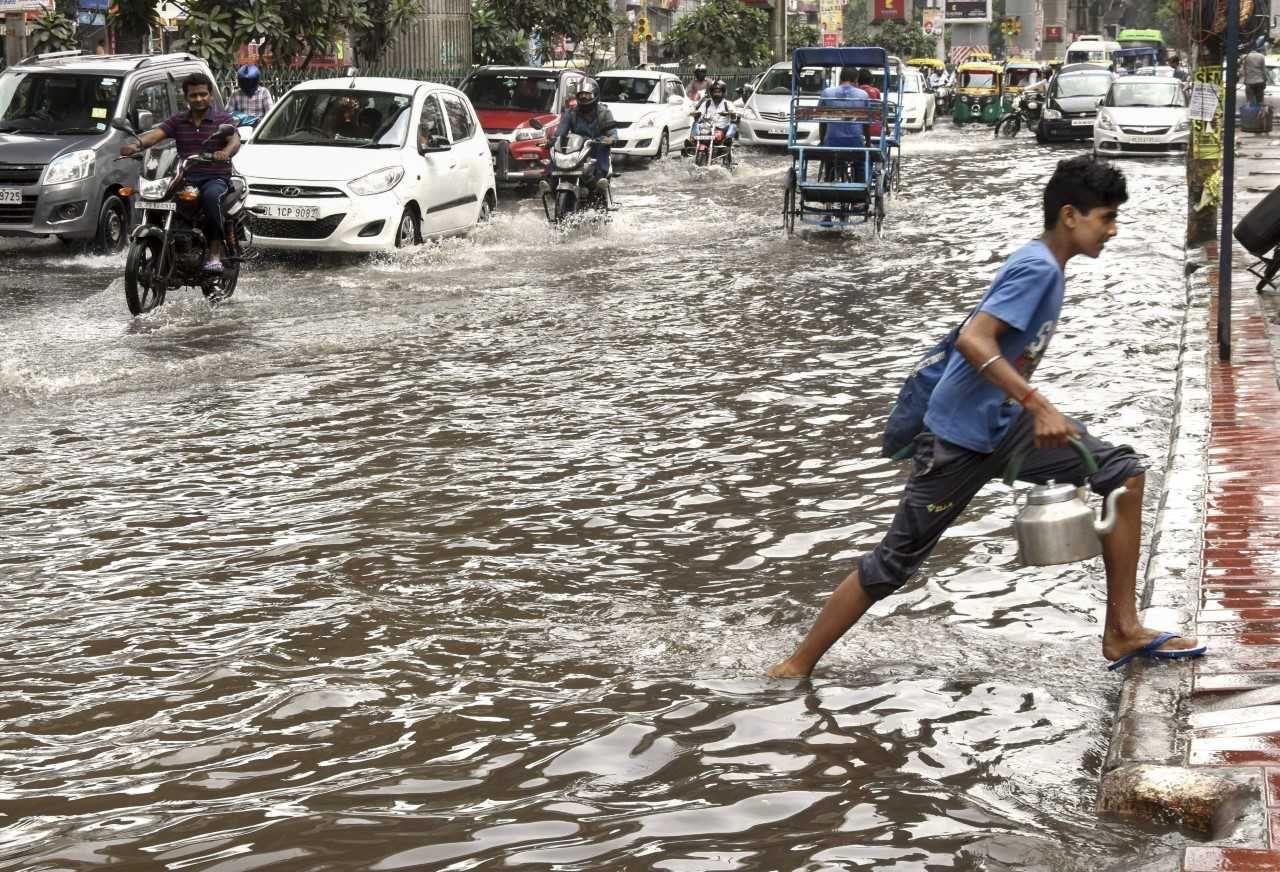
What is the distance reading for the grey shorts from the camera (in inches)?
204

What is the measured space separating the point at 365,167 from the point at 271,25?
25.1 ft

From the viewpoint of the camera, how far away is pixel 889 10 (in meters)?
103

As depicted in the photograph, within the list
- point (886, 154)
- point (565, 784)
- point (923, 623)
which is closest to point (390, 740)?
point (565, 784)

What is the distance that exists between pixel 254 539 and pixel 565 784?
282cm

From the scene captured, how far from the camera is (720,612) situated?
6.27m

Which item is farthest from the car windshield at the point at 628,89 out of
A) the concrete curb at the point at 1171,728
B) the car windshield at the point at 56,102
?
the concrete curb at the point at 1171,728

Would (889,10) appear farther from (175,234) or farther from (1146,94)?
(175,234)

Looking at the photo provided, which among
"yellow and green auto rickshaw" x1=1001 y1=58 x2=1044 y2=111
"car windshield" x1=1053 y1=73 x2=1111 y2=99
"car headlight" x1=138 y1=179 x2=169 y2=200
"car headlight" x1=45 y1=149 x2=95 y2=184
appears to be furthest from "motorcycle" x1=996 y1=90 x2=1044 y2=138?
"car headlight" x1=138 y1=179 x2=169 y2=200

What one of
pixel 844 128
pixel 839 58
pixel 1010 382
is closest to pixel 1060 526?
pixel 1010 382

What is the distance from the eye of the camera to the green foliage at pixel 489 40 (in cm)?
3547

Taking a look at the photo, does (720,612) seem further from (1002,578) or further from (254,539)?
(254,539)

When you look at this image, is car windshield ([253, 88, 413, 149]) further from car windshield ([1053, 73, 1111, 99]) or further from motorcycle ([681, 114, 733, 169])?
car windshield ([1053, 73, 1111, 99])

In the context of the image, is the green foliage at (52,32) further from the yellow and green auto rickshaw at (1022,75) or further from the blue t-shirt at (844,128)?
the yellow and green auto rickshaw at (1022,75)

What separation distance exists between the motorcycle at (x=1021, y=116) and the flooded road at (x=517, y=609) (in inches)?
1224
